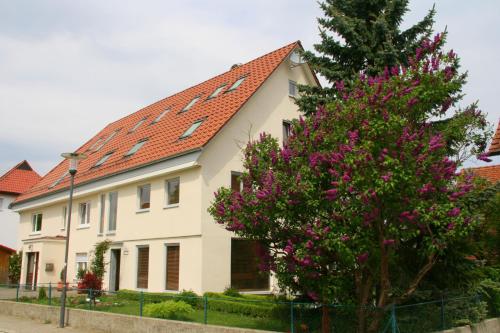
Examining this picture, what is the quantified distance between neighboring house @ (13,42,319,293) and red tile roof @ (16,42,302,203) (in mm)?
73

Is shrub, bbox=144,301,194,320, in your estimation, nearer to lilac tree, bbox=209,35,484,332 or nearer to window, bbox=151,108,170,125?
lilac tree, bbox=209,35,484,332

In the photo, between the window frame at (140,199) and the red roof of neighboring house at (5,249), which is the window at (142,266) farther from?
the red roof of neighboring house at (5,249)

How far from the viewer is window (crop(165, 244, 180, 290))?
19.2m

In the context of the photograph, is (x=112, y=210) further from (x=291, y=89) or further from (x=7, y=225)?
(x=7, y=225)

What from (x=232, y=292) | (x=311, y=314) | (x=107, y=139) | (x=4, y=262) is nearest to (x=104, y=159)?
(x=107, y=139)

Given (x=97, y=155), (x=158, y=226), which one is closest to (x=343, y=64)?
(x=158, y=226)

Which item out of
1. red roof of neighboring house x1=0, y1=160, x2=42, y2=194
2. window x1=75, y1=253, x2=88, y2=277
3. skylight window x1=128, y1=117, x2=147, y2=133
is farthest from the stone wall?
red roof of neighboring house x1=0, y1=160, x2=42, y2=194

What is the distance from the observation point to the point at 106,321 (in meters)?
14.1

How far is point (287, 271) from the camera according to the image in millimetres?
10094

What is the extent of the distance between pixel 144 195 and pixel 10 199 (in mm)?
25468

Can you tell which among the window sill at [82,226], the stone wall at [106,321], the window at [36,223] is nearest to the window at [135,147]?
the window sill at [82,226]

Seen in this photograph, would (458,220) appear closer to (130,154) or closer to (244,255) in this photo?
(244,255)

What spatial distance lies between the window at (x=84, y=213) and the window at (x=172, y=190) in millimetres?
7888

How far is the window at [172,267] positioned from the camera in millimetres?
19234
